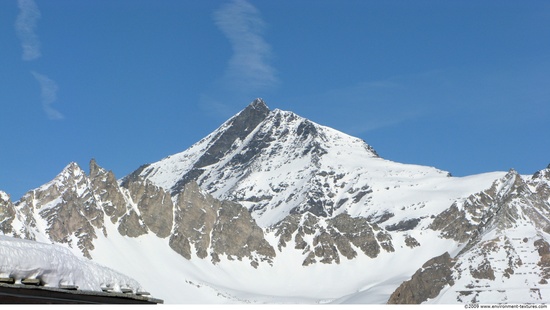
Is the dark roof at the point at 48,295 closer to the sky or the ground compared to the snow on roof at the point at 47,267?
closer to the ground

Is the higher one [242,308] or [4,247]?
[4,247]

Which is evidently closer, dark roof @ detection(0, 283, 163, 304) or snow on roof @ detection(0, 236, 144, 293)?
snow on roof @ detection(0, 236, 144, 293)

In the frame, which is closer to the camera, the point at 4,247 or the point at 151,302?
the point at 4,247

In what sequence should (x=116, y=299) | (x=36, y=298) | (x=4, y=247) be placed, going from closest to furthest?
(x=4, y=247) < (x=36, y=298) < (x=116, y=299)

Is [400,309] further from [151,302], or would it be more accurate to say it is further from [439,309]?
[151,302]

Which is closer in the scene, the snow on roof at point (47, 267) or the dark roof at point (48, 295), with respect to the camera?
the snow on roof at point (47, 267)

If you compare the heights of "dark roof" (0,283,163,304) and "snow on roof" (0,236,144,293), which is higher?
"snow on roof" (0,236,144,293)

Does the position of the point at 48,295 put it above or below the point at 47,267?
below

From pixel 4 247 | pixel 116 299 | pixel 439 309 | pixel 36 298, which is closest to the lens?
pixel 439 309

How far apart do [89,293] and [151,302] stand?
2473 mm

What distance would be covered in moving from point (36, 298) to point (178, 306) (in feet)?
12.1

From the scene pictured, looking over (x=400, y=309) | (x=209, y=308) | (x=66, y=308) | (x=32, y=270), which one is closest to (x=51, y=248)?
(x=32, y=270)

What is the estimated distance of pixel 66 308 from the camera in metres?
18.2

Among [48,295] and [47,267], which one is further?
[48,295]
